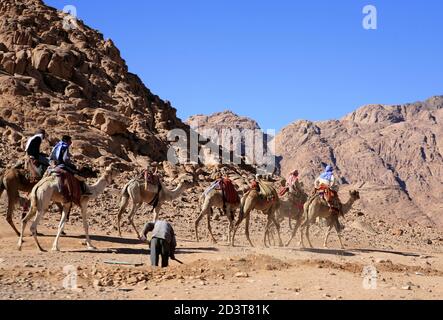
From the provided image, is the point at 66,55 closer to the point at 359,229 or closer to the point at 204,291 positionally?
the point at 359,229

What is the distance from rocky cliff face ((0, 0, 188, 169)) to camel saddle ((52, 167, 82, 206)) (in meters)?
17.7

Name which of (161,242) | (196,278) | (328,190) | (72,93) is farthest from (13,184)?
(72,93)

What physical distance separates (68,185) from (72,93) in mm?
27979

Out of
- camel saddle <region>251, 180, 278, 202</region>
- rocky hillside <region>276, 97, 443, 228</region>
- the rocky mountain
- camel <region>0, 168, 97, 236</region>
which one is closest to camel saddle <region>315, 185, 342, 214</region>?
camel saddle <region>251, 180, 278, 202</region>

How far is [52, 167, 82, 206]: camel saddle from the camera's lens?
13195 millimetres

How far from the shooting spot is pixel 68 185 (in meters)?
13.3

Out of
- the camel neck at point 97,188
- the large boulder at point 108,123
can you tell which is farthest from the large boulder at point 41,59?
the camel neck at point 97,188

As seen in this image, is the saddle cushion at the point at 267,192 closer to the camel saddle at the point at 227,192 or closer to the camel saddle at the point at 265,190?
the camel saddle at the point at 265,190

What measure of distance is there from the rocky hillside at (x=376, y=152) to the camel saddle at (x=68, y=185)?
120921 millimetres

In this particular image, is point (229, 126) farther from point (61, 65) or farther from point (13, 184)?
point (13, 184)

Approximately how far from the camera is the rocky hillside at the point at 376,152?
465 ft

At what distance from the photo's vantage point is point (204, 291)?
8789 millimetres

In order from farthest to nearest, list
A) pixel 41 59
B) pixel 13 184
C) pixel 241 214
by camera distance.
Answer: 1. pixel 41 59
2. pixel 241 214
3. pixel 13 184
